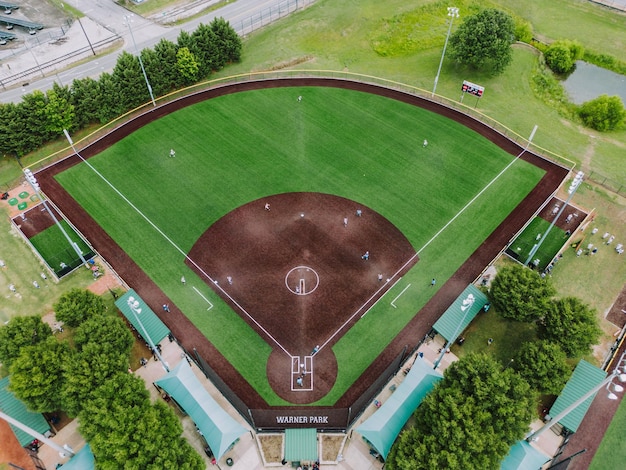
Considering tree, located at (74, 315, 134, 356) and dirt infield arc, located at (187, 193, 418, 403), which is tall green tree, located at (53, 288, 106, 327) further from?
dirt infield arc, located at (187, 193, 418, 403)

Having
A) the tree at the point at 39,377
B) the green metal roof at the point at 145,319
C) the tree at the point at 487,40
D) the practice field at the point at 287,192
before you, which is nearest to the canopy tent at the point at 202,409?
the practice field at the point at 287,192

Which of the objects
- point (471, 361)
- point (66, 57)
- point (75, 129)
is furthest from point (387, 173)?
point (66, 57)

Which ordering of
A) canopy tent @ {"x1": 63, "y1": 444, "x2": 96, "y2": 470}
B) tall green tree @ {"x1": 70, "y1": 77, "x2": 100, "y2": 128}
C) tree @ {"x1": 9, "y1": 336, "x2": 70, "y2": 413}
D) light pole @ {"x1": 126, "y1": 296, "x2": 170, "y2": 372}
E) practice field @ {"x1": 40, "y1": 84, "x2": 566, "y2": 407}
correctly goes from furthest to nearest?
tall green tree @ {"x1": 70, "y1": 77, "x2": 100, "y2": 128} < practice field @ {"x1": 40, "y1": 84, "x2": 566, "y2": 407} < tree @ {"x1": 9, "y1": 336, "x2": 70, "y2": 413} < canopy tent @ {"x1": 63, "y1": 444, "x2": 96, "y2": 470} < light pole @ {"x1": 126, "y1": 296, "x2": 170, "y2": 372}

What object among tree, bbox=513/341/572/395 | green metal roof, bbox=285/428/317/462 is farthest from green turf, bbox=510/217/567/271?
green metal roof, bbox=285/428/317/462

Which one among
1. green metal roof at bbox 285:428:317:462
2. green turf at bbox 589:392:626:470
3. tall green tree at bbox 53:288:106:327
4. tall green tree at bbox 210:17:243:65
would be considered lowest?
green turf at bbox 589:392:626:470

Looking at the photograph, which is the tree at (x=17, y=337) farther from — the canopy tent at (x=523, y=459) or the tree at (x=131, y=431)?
the canopy tent at (x=523, y=459)

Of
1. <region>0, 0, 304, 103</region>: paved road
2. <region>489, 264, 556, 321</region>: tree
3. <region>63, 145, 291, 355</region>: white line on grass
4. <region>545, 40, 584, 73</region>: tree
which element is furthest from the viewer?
<region>545, 40, 584, 73</region>: tree
